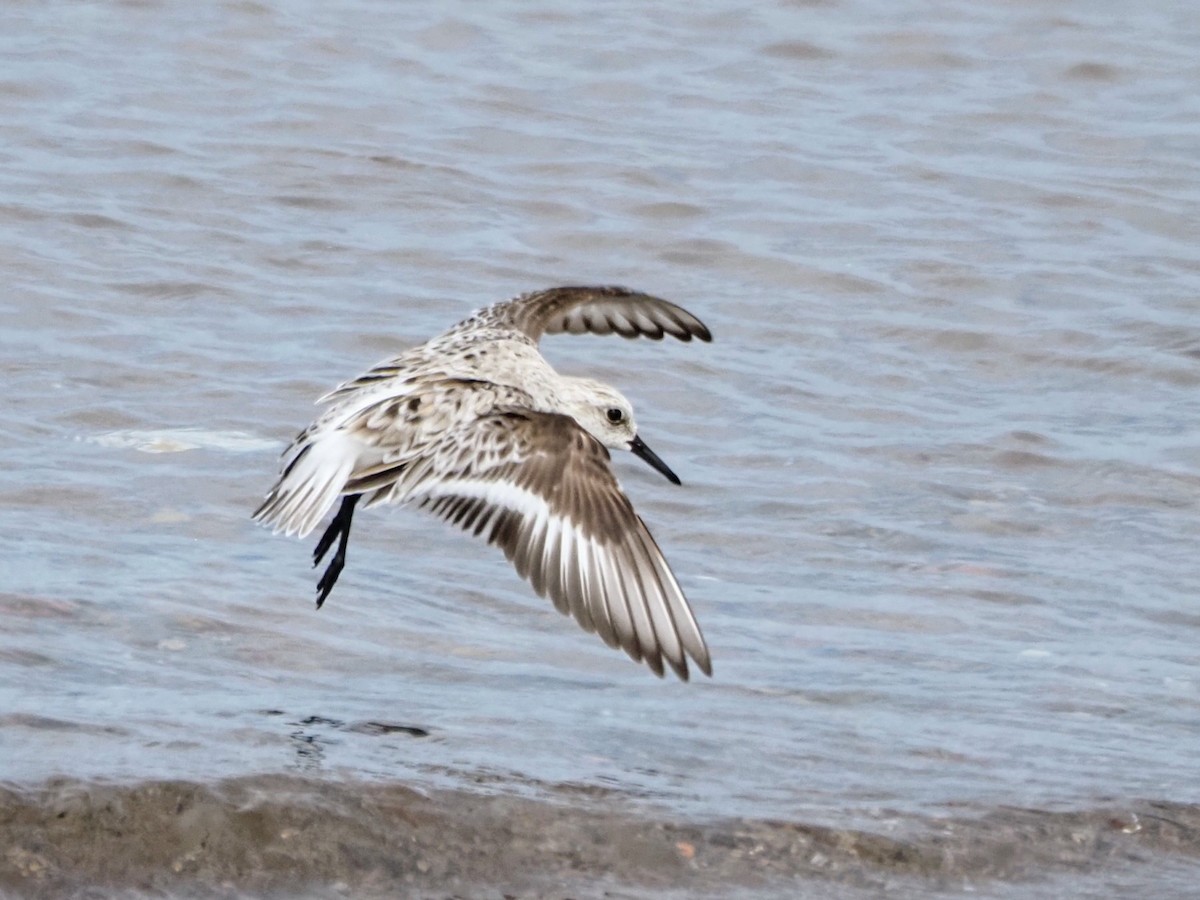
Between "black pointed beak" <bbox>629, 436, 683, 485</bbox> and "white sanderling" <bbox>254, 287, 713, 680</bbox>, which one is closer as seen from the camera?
"white sanderling" <bbox>254, 287, 713, 680</bbox>

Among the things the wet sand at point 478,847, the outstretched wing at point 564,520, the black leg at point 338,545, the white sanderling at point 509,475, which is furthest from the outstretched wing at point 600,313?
the wet sand at point 478,847

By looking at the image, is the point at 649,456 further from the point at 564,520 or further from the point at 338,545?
the point at 564,520

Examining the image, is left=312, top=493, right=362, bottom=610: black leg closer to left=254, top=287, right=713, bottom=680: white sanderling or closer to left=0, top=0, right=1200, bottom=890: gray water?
left=254, top=287, right=713, bottom=680: white sanderling

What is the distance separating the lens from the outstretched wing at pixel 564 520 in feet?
16.4

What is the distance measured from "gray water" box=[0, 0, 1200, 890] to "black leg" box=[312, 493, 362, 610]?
0.40 ft

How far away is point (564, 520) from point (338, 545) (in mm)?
978

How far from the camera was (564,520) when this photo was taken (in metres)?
5.32

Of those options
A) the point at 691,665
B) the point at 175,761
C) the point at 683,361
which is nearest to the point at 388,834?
the point at 175,761

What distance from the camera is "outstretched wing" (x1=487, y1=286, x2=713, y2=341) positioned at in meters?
6.90

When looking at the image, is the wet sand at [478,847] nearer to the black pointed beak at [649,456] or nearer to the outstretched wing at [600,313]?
the black pointed beak at [649,456]

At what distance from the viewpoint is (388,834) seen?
456cm

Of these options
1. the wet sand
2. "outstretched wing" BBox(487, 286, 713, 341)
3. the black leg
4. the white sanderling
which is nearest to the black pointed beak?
the white sanderling

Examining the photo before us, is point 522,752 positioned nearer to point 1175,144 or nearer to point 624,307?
point 624,307

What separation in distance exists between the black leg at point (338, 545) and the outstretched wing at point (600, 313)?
3.32ft
